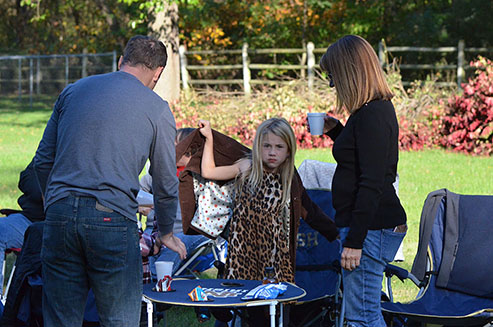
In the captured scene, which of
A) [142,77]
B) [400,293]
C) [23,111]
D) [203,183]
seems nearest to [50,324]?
[142,77]

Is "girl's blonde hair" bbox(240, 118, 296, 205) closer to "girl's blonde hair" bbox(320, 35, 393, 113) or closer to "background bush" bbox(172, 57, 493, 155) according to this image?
"girl's blonde hair" bbox(320, 35, 393, 113)

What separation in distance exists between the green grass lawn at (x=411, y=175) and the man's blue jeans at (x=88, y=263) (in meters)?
2.08

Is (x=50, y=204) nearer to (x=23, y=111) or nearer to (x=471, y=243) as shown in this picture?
(x=471, y=243)

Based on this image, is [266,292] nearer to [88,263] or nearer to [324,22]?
[88,263]

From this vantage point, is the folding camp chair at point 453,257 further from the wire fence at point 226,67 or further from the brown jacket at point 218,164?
the wire fence at point 226,67

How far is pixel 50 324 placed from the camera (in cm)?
319

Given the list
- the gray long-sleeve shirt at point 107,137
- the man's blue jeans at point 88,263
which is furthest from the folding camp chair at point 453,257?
the gray long-sleeve shirt at point 107,137

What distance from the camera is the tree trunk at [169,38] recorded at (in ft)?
62.3

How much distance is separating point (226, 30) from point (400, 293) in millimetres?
23969

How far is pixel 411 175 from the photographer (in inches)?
456

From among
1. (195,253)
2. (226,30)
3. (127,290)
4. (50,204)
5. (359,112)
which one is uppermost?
(226,30)

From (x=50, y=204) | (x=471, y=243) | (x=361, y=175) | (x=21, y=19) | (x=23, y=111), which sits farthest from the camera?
(x=21, y=19)

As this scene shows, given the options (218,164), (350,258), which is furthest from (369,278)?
(218,164)

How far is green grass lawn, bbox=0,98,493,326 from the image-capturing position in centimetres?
697
